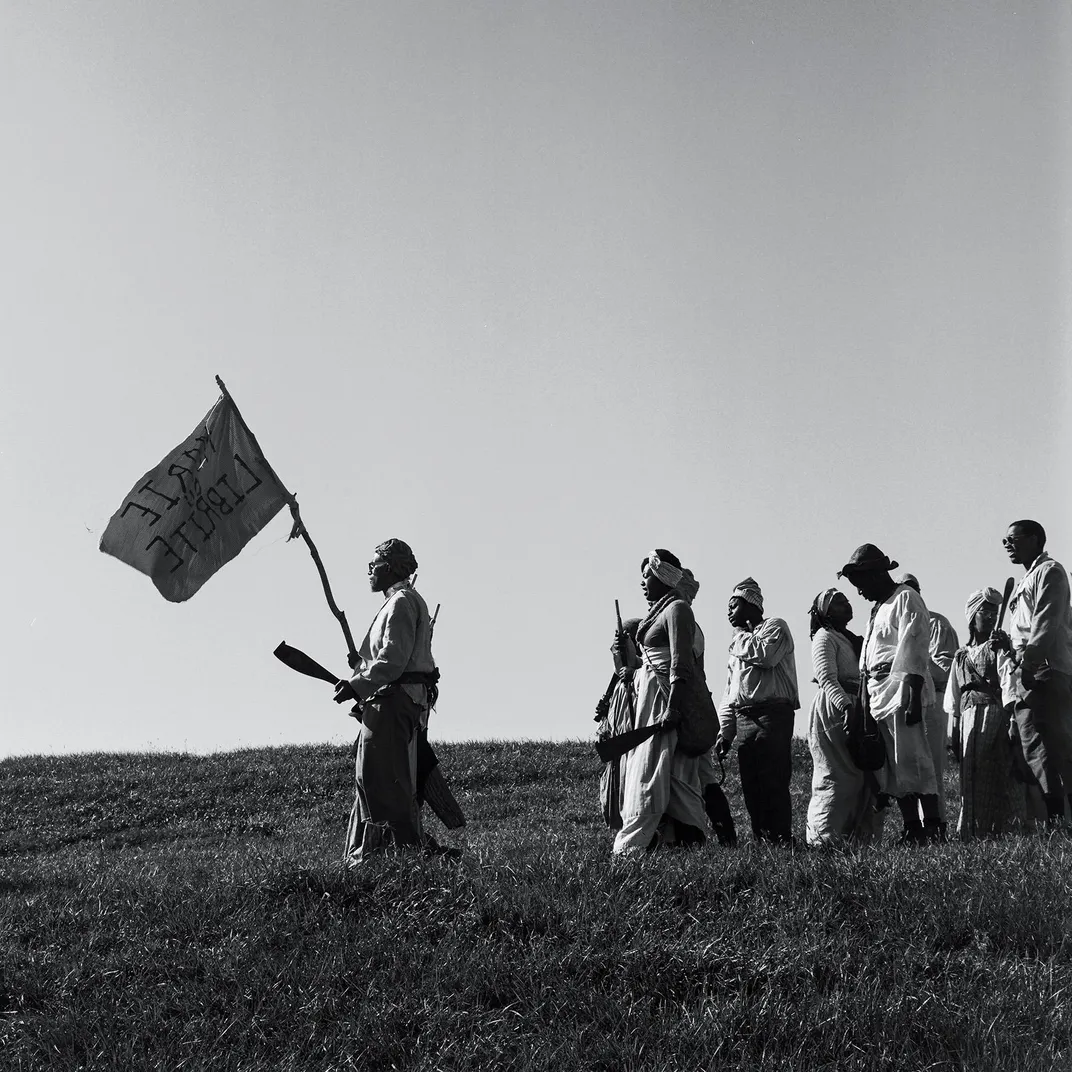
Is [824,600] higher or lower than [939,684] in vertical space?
higher

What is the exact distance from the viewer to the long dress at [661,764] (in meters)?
8.91

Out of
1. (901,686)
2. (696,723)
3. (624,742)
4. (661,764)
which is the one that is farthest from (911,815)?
(624,742)

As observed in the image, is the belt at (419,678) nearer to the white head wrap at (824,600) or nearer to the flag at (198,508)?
the flag at (198,508)

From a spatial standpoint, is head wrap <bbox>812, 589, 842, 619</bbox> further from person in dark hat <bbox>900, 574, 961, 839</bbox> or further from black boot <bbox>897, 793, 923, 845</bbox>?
black boot <bbox>897, 793, 923, 845</bbox>

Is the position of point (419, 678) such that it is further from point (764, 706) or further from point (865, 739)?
point (865, 739)

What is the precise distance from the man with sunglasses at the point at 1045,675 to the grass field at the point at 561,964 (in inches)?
45.2

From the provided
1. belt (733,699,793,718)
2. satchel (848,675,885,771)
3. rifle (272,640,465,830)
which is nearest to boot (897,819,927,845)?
satchel (848,675,885,771)

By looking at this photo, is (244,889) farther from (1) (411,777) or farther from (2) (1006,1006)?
(2) (1006,1006)

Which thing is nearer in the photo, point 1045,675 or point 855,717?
point 1045,675

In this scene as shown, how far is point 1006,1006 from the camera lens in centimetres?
532

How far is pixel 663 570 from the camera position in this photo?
957 centimetres

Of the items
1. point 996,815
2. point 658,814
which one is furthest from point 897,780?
point 658,814

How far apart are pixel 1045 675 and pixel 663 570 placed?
284 centimetres

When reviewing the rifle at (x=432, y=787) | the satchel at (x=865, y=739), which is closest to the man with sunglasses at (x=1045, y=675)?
the satchel at (x=865, y=739)
